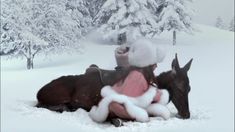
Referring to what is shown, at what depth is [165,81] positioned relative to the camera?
1.71 m

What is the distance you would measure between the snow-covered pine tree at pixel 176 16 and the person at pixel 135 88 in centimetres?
90

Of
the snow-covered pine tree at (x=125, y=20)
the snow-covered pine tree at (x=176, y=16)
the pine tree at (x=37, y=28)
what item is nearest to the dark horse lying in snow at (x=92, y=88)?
the pine tree at (x=37, y=28)

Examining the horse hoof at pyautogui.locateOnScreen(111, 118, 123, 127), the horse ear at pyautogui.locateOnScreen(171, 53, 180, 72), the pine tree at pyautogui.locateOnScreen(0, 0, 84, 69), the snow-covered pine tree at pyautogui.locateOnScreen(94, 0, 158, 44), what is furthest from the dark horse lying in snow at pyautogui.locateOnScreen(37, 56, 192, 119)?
the snow-covered pine tree at pyautogui.locateOnScreen(94, 0, 158, 44)

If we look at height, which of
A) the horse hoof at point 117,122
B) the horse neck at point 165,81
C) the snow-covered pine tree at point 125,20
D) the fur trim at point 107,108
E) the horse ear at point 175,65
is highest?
the snow-covered pine tree at point 125,20

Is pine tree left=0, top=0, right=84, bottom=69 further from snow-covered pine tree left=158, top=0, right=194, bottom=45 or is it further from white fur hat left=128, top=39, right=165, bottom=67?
white fur hat left=128, top=39, right=165, bottom=67

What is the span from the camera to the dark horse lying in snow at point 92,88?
5.44 feet

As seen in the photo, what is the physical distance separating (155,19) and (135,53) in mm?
1015

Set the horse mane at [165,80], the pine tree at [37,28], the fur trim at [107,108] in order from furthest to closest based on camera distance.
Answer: the pine tree at [37,28], the horse mane at [165,80], the fur trim at [107,108]

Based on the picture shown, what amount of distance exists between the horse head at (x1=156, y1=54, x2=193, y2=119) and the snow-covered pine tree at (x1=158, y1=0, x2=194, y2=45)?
33.2 inches

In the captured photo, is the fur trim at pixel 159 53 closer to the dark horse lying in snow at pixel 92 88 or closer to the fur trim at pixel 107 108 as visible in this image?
the dark horse lying in snow at pixel 92 88

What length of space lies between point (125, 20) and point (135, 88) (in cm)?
106

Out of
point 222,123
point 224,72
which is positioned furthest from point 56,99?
point 224,72

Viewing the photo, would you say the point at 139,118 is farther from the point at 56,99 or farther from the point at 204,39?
the point at 204,39

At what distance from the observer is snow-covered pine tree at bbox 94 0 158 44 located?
2.36 metres
